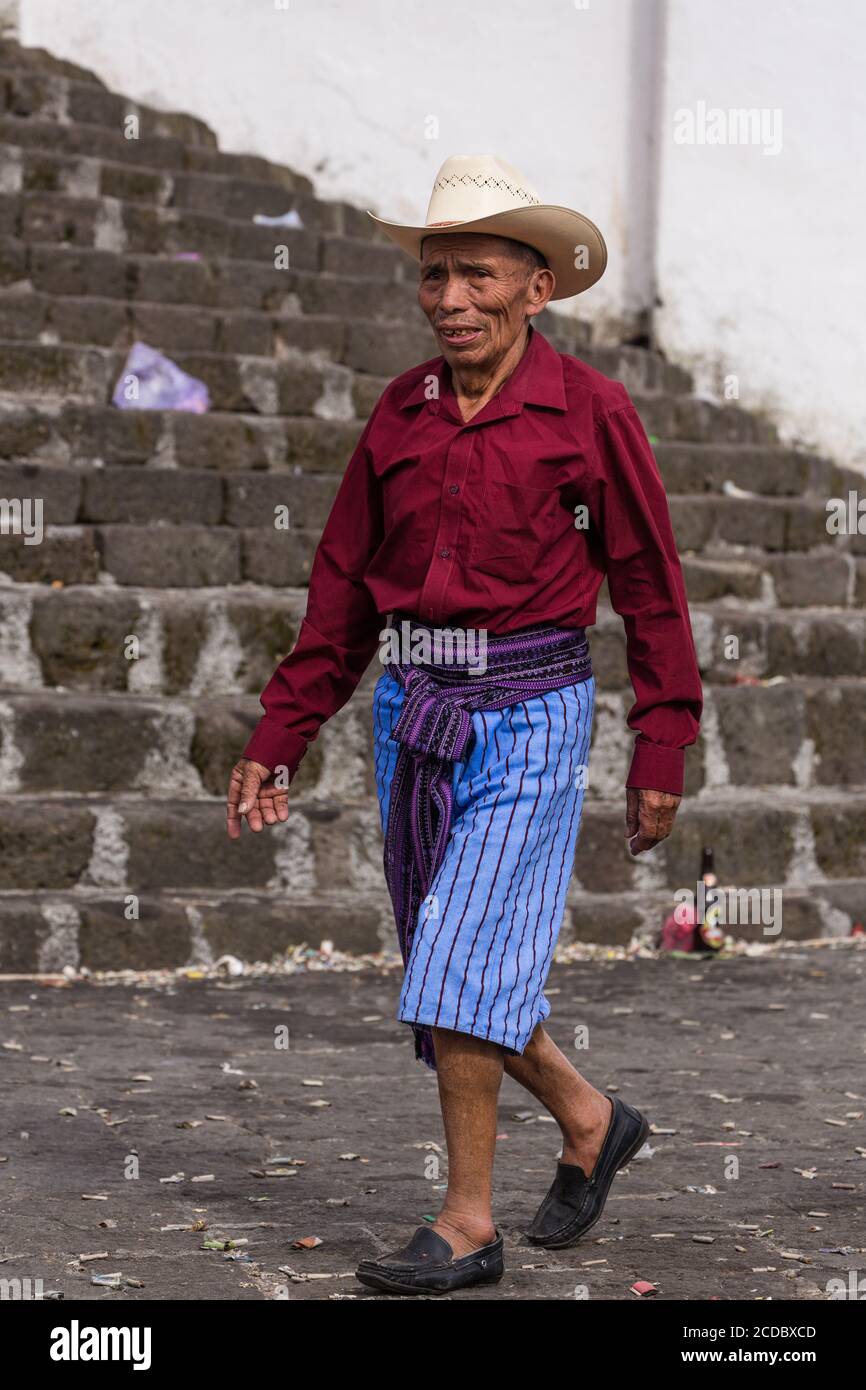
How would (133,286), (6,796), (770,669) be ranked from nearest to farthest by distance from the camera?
(6,796) → (770,669) → (133,286)

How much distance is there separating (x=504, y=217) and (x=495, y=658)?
0.75 meters

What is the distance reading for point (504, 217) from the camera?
11.5ft

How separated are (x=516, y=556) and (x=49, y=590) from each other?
373 cm

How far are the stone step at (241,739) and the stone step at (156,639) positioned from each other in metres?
0.01

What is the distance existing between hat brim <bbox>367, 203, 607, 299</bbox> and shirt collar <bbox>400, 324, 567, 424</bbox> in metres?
0.13

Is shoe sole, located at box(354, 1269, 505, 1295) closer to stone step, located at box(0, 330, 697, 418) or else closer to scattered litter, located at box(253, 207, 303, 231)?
stone step, located at box(0, 330, 697, 418)

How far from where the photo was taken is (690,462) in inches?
368

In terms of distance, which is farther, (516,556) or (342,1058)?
(342,1058)

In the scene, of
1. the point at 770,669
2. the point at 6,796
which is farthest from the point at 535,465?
the point at 770,669

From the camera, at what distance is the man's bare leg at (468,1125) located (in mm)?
3455

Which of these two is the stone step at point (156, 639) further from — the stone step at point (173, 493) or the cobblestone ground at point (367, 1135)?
the cobblestone ground at point (367, 1135)

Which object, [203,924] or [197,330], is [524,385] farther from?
[197,330]

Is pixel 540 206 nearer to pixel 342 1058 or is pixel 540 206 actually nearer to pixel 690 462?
pixel 342 1058

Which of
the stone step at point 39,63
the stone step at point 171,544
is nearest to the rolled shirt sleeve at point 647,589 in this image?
the stone step at point 171,544
